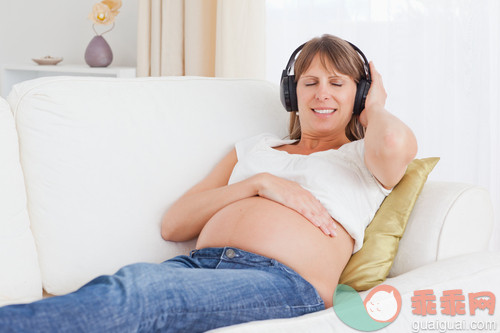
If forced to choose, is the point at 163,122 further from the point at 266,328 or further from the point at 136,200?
the point at 266,328

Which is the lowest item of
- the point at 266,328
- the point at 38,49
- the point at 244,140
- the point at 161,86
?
the point at 266,328

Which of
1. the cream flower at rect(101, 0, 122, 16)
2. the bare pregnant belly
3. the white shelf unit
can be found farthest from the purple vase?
the bare pregnant belly

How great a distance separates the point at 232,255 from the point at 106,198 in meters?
0.33

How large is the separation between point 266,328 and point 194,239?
0.59 m

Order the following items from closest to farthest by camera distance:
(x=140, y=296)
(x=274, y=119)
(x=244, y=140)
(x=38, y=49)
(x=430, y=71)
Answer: (x=140, y=296), (x=244, y=140), (x=274, y=119), (x=430, y=71), (x=38, y=49)

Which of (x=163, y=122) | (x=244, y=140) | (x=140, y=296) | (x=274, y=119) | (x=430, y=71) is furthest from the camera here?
(x=430, y=71)

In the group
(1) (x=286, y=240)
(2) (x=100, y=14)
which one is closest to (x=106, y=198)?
(1) (x=286, y=240)

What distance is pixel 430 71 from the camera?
216 centimetres

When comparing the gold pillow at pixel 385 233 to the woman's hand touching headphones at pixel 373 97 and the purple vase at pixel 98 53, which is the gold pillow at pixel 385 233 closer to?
the woman's hand touching headphones at pixel 373 97

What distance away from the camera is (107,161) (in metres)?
1.38

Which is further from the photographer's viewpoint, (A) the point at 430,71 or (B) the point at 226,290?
(A) the point at 430,71

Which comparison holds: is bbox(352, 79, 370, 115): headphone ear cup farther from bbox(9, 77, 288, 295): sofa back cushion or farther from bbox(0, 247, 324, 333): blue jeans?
bbox(0, 247, 324, 333): blue jeans

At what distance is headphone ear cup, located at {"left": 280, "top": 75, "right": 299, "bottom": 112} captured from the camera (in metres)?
1.62

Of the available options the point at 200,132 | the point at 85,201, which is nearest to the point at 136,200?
the point at 85,201
